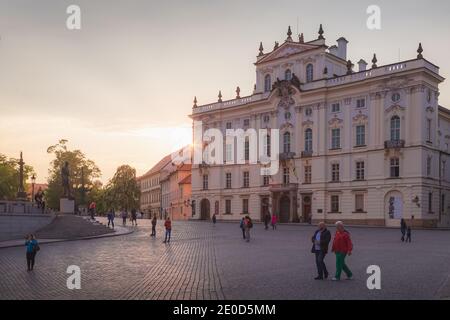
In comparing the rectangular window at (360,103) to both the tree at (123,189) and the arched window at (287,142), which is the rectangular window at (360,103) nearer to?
the arched window at (287,142)

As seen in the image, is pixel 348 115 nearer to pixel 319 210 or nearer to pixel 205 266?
pixel 319 210

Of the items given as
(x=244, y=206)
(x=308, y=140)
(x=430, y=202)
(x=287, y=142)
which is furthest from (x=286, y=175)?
(x=430, y=202)

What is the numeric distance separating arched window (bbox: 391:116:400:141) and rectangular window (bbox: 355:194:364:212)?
286 inches

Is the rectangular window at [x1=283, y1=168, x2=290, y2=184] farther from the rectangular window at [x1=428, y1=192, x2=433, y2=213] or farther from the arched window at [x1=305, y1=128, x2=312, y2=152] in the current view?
the rectangular window at [x1=428, y1=192, x2=433, y2=213]

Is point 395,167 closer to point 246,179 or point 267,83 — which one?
point 267,83

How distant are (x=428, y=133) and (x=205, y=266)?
4588 cm

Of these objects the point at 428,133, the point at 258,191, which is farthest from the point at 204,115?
the point at 428,133

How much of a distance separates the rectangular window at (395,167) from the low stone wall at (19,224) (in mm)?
35170

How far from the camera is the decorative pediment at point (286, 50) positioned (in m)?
69.9

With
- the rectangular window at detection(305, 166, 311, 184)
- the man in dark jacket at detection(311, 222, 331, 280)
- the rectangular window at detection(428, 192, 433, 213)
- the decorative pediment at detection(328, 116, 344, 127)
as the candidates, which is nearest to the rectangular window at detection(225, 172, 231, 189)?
the rectangular window at detection(305, 166, 311, 184)

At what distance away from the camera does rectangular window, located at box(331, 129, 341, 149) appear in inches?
2621

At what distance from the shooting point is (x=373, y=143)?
206 ft

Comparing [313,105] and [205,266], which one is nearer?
[205,266]

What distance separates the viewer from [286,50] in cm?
7200
